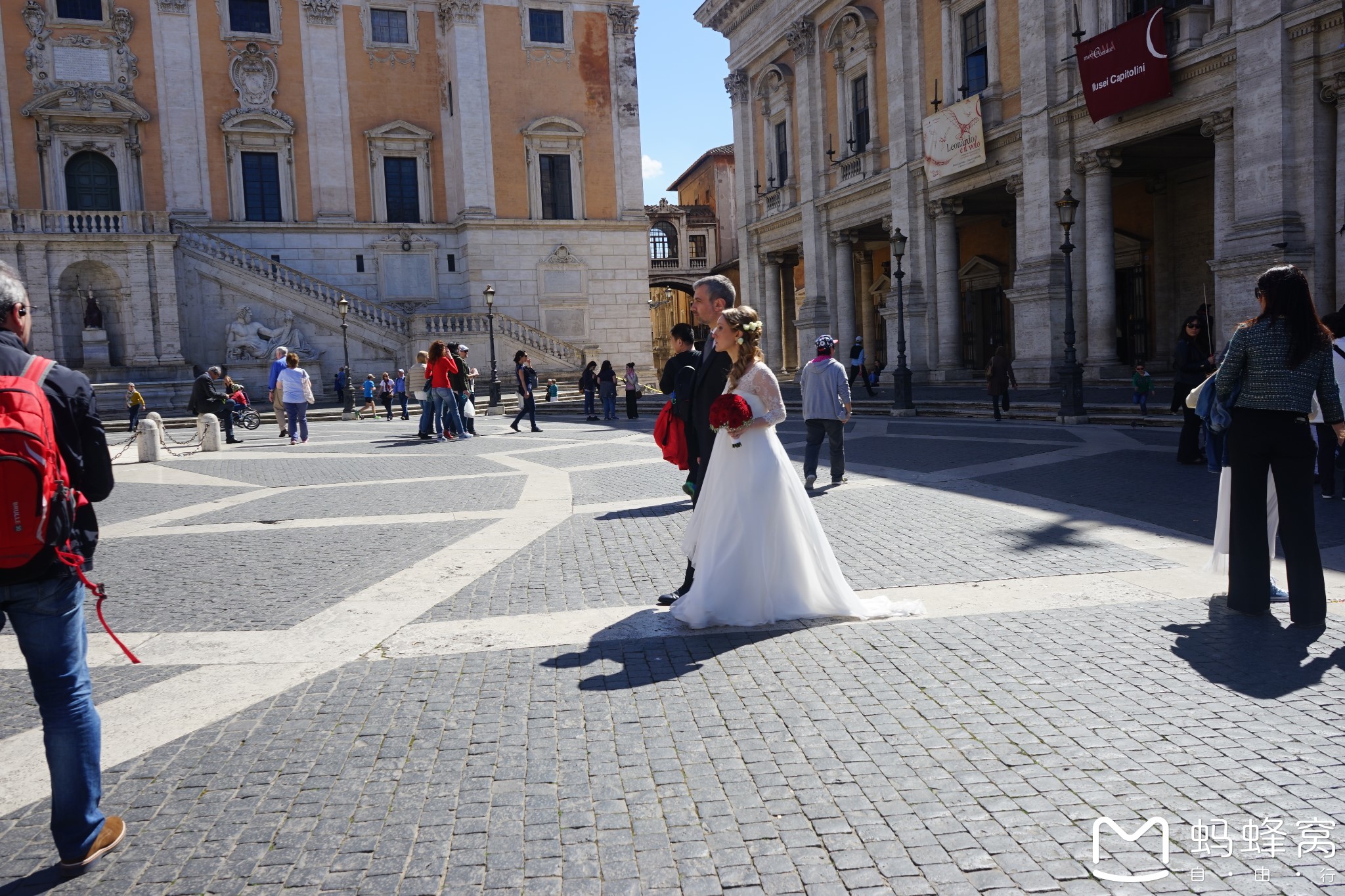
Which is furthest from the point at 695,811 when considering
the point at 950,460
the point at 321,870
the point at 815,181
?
the point at 815,181

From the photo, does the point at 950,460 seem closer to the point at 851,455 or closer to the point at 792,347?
the point at 851,455

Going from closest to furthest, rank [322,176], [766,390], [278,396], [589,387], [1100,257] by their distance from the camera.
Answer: [766,390] → [278,396] → [1100,257] → [589,387] → [322,176]

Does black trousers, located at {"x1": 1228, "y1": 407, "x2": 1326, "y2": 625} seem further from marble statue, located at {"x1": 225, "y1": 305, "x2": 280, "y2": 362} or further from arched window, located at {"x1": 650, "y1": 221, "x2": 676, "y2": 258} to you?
arched window, located at {"x1": 650, "y1": 221, "x2": 676, "y2": 258}

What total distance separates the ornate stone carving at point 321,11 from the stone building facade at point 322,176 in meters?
0.08

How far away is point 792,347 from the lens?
3884cm

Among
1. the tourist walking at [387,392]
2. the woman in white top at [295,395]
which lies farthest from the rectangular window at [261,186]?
the woman in white top at [295,395]

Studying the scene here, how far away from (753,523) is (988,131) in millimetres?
22352

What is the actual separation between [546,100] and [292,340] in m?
14.8

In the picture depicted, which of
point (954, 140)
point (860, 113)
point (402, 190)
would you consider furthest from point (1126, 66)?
point (402, 190)

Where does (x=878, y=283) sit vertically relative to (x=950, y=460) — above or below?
above

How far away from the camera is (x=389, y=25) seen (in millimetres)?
38094

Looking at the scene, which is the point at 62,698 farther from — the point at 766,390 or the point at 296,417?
the point at 296,417

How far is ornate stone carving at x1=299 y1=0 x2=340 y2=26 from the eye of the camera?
36406 millimetres

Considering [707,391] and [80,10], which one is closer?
[707,391]
